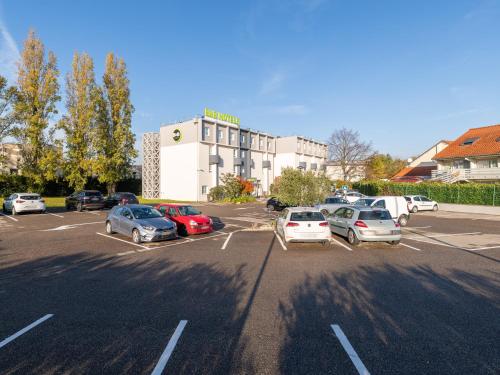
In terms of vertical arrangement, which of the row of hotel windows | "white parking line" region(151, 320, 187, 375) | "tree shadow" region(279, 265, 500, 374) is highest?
the row of hotel windows

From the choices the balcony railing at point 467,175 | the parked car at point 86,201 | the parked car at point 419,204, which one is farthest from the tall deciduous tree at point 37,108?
the balcony railing at point 467,175

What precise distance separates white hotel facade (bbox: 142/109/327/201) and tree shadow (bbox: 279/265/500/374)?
38832 millimetres

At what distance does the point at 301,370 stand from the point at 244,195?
137ft

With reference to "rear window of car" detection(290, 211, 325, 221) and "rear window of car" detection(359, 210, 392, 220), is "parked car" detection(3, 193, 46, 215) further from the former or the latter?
"rear window of car" detection(359, 210, 392, 220)

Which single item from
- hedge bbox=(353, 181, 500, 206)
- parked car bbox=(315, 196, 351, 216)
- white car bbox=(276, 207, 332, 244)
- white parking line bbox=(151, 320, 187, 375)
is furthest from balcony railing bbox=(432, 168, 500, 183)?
white parking line bbox=(151, 320, 187, 375)

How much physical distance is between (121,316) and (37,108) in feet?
119

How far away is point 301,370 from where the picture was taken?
383 cm

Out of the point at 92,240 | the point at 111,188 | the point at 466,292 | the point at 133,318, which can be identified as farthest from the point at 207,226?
the point at 111,188

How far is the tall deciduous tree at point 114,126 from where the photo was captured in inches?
1384

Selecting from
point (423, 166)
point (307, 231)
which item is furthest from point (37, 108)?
point (423, 166)

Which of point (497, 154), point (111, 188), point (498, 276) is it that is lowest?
point (498, 276)

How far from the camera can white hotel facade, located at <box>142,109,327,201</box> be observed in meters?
45.2

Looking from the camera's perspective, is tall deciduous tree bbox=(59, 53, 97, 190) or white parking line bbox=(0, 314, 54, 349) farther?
tall deciduous tree bbox=(59, 53, 97, 190)

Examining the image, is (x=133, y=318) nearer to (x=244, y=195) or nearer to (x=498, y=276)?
(x=498, y=276)
